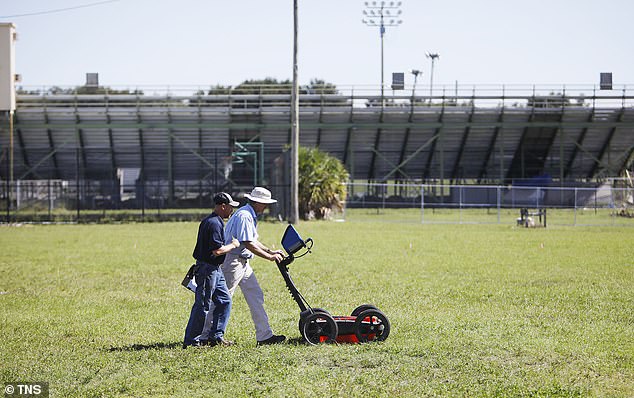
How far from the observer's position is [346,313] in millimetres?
11969

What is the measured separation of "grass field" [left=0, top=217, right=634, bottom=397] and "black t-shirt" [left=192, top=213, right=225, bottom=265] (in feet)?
3.31

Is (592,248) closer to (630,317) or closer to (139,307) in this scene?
(630,317)

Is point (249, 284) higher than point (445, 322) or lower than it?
higher

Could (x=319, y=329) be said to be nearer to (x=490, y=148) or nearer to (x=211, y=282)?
(x=211, y=282)

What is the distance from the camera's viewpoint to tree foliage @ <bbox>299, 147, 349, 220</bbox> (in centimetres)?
3959

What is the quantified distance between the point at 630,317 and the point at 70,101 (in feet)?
149

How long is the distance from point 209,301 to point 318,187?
30.4 metres

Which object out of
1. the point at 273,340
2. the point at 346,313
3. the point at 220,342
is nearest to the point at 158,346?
the point at 220,342

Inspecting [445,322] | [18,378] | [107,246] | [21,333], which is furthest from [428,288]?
[107,246]

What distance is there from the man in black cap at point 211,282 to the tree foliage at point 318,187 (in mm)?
29950

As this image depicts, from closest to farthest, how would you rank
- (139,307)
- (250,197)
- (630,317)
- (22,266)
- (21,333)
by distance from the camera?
(250,197) < (21,333) < (630,317) < (139,307) < (22,266)

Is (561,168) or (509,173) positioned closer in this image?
(561,168)

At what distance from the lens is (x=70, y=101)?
170 ft

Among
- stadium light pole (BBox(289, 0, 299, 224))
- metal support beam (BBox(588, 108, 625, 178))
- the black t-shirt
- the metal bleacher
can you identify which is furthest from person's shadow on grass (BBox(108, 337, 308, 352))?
metal support beam (BBox(588, 108, 625, 178))
